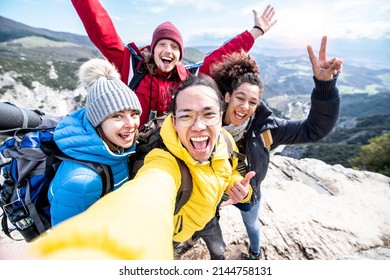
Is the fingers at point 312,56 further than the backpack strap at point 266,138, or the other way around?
the backpack strap at point 266,138

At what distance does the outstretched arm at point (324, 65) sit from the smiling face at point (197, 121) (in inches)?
54.9

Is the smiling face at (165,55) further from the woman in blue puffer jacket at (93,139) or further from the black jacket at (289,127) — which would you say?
the black jacket at (289,127)

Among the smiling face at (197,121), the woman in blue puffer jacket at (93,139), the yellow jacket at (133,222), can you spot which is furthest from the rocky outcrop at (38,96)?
the yellow jacket at (133,222)

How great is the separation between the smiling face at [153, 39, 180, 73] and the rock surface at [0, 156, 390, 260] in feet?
10.1

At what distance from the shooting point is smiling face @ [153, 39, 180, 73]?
9.50 ft

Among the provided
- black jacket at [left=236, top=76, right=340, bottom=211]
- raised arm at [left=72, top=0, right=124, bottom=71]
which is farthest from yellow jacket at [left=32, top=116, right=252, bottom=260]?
raised arm at [left=72, top=0, right=124, bottom=71]

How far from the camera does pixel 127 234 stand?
35.6 inches

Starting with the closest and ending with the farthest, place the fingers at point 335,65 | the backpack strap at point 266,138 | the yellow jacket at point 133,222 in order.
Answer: the yellow jacket at point 133,222
the fingers at point 335,65
the backpack strap at point 266,138

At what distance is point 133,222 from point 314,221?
16.8 feet

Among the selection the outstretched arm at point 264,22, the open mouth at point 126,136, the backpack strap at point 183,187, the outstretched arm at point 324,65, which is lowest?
the backpack strap at point 183,187

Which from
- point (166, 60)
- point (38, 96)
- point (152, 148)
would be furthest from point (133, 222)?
point (38, 96)

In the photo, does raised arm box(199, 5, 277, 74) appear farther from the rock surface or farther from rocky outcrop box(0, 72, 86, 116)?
rocky outcrop box(0, 72, 86, 116)

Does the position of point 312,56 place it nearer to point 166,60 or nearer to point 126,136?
point 166,60

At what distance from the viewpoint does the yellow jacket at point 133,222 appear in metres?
0.81
